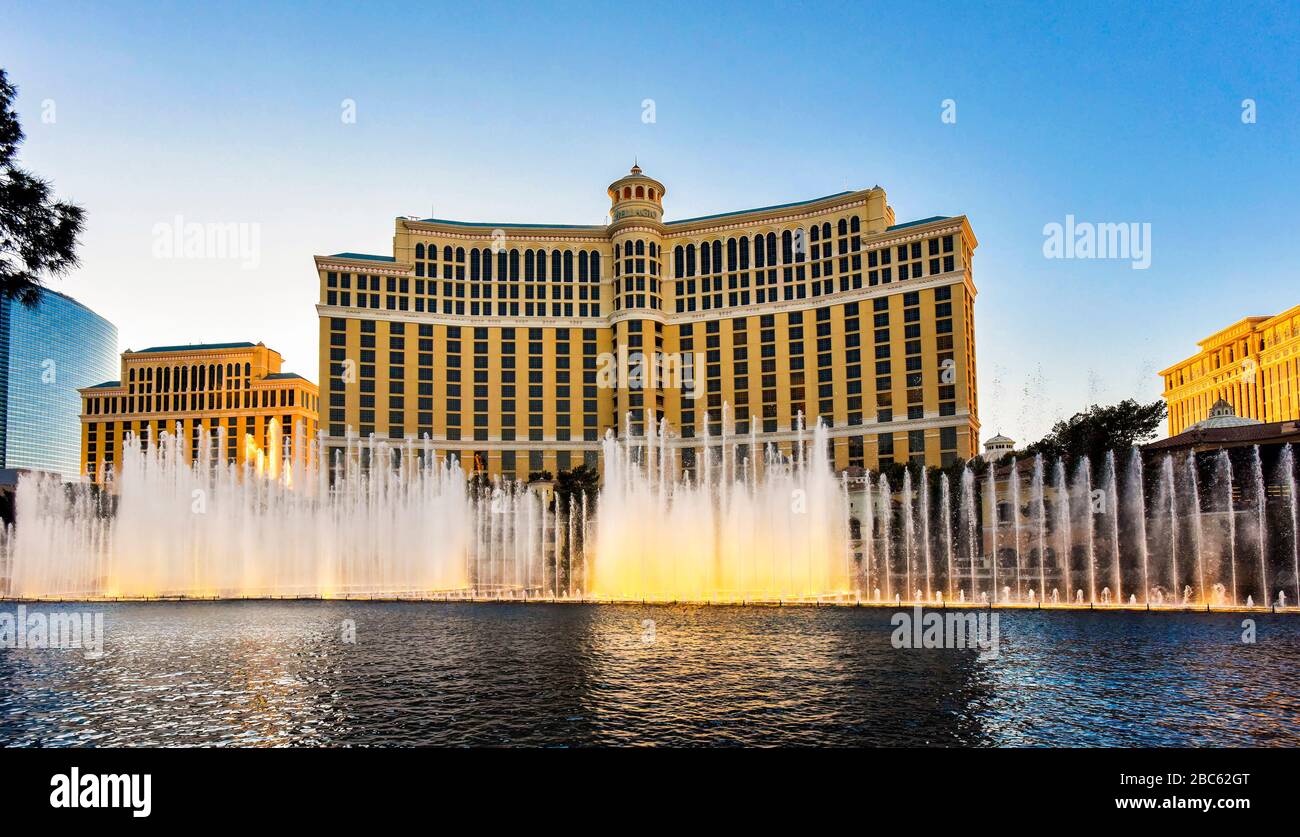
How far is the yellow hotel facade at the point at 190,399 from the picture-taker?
137625 millimetres

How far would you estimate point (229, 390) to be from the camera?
138375 mm

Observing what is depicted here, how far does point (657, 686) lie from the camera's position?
1683 cm

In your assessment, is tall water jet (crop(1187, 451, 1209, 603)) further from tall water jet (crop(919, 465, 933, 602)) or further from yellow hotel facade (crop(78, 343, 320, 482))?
yellow hotel facade (crop(78, 343, 320, 482))

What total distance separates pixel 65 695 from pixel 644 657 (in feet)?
37.3

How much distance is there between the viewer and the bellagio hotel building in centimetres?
9338

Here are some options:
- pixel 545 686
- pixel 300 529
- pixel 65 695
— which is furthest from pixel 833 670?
pixel 300 529

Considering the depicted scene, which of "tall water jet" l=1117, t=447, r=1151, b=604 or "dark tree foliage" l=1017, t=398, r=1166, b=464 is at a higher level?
"dark tree foliage" l=1017, t=398, r=1166, b=464

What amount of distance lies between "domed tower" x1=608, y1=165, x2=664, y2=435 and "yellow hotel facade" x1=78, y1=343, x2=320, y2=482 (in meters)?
64.2

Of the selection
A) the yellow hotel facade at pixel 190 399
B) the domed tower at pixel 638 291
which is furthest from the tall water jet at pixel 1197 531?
the yellow hotel facade at pixel 190 399

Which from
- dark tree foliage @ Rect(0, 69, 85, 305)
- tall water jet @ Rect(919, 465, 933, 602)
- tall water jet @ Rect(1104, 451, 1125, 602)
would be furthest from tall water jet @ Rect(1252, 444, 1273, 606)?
dark tree foliage @ Rect(0, 69, 85, 305)

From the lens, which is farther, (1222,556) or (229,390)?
(229,390)

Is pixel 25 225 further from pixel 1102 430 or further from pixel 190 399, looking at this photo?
pixel 190 399

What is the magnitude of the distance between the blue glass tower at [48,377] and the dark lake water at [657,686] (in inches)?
5873
